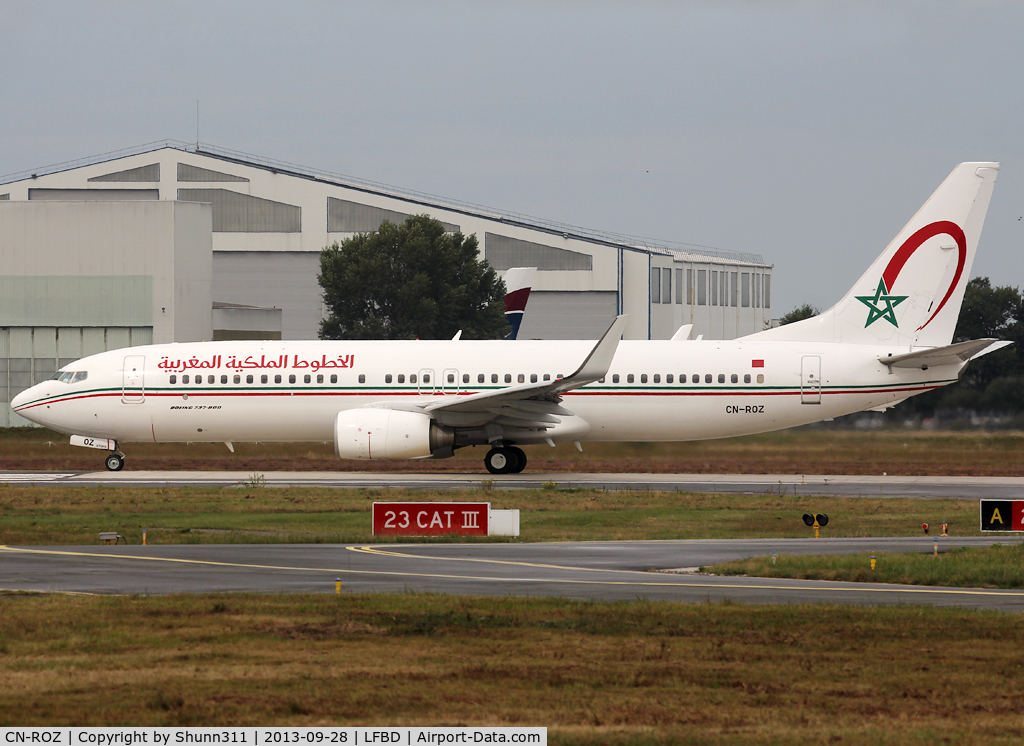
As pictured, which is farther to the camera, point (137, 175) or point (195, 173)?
point (137, 175)

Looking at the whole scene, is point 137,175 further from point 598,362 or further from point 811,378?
point 811,378

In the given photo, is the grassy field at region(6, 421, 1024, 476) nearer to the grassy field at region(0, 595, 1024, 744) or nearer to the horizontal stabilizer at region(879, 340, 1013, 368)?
the horizontal stabilizer at region(879, 340, 1013, 368)

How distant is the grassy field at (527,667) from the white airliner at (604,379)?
21594mm

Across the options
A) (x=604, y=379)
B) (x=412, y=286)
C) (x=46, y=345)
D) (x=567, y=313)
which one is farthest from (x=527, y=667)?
(x=567, y=313)

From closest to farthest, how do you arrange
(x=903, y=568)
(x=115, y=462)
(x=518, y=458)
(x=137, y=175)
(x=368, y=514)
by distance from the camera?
(x=903, y=568), (x=368, y=514), (x=518, y=458), (x=115, y=462), (x=137, y=175)

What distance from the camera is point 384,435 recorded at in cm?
3578

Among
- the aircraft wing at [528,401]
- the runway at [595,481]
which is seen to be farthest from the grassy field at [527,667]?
the aircraft wing at [528,401]

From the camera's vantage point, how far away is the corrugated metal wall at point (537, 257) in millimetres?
96438

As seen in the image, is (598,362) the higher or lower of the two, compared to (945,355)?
lower

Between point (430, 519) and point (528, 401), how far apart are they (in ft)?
40.5

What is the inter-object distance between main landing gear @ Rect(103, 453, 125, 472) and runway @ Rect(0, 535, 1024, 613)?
18.8 meters

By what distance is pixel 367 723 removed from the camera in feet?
31.8

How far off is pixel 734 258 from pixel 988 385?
71277 mm

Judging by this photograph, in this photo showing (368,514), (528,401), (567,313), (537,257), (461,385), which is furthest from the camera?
(567,313)
